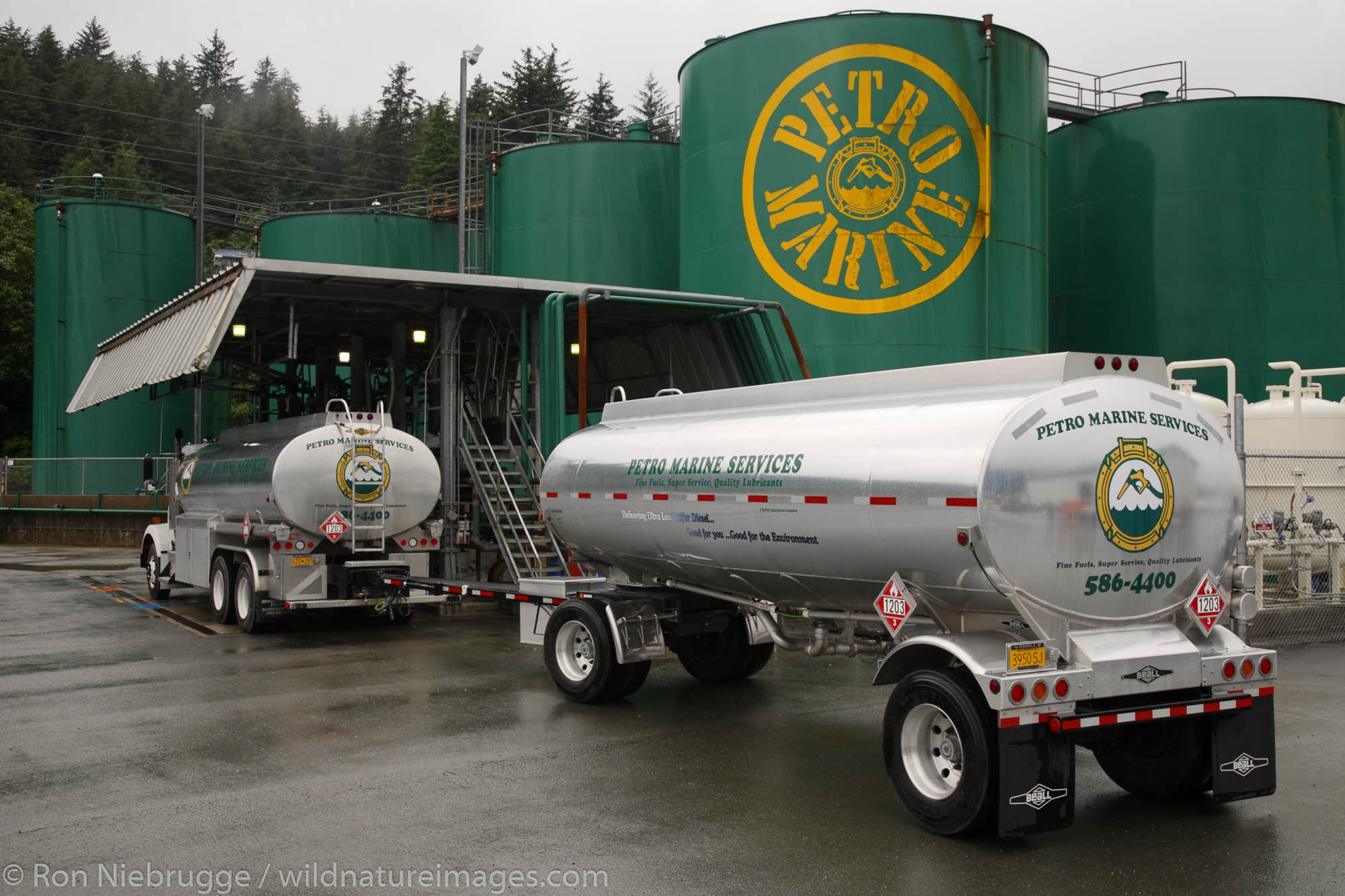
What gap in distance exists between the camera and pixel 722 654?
37.9 feet

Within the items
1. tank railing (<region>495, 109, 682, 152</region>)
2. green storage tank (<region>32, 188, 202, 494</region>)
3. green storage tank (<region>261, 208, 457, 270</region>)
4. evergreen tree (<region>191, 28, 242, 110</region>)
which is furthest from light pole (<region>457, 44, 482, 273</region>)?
evergreen tree (<region>191, 28, 242, 110</region>)

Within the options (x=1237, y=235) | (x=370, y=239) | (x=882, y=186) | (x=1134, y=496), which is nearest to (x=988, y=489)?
(x=1134, y=496)

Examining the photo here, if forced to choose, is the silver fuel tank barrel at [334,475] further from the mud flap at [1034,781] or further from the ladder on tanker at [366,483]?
the mud flap at [1034,781]

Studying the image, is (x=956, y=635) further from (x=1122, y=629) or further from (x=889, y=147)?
(x=889, y=147)

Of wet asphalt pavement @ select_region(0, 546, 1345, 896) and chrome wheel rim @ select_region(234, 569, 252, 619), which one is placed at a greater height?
chrome wheel rim @ select_region(234, 569, 252, 619)

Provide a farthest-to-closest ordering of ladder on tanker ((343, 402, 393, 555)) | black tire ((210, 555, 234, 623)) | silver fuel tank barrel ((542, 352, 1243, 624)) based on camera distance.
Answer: black tire ((210, 555, 234, 623)) < ladder on tanker ((343, 402, 393, 555)) < silver fuel tank barrel ((542, 352, 1243, 624))

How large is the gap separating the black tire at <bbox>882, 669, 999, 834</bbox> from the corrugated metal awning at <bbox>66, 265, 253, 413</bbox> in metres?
11.5

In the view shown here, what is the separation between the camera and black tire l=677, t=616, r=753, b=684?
11422mm

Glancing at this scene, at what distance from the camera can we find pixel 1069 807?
651cm

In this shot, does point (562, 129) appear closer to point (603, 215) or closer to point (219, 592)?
point (603, 215)

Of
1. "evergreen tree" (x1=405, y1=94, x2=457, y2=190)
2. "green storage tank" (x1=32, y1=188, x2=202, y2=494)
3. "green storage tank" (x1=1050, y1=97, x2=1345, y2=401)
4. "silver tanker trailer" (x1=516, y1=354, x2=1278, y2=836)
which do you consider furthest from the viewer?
"evergreen tree" (x1=405, y1=94, x2=457, y2=190)

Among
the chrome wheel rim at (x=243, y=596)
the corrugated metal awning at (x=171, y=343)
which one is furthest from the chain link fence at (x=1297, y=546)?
the corrugated metal awning at (x=171, y=343)

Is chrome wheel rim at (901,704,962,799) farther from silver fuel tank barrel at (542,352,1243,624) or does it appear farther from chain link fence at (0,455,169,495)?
chain link fence at (0,455,169,495)

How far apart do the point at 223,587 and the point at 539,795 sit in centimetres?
1074
